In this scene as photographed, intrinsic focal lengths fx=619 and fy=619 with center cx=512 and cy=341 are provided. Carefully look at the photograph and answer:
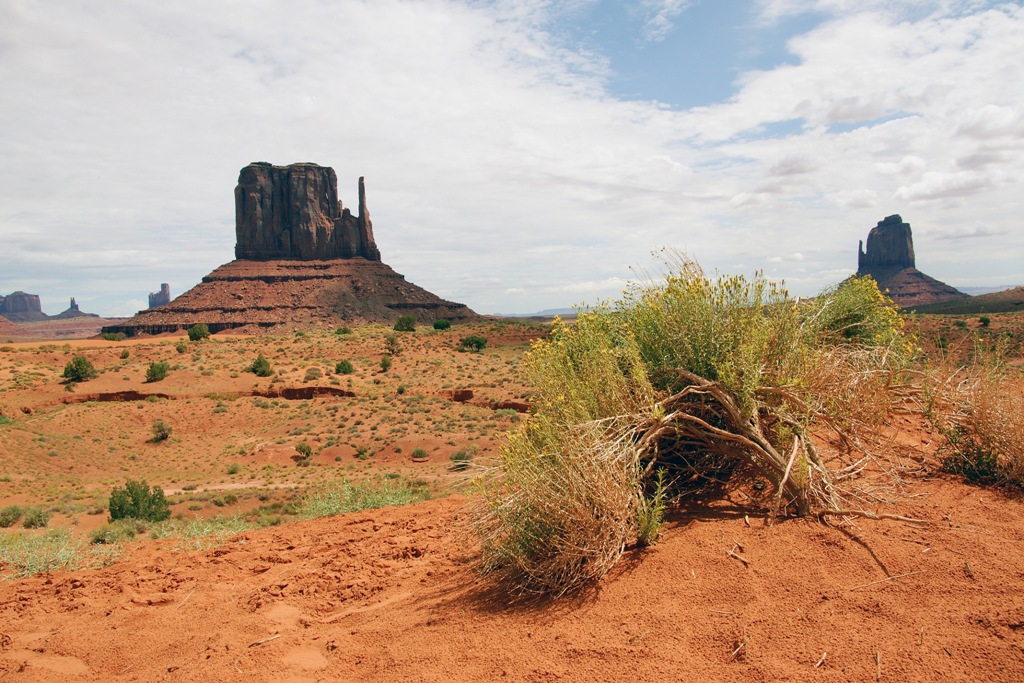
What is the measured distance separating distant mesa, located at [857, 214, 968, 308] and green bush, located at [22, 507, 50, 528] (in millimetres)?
137314

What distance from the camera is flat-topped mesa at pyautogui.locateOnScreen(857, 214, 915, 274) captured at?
137750mm

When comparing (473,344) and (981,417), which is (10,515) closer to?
(981,417)

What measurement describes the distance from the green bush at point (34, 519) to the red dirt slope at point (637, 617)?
35.3 ft

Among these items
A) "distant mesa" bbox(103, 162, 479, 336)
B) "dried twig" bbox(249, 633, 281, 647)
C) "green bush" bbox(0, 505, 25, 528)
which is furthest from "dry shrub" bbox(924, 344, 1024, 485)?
"distant mesa" bbox(103, 162, 479, 336)

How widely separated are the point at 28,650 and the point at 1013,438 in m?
9.66

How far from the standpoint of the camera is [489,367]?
43.2 m

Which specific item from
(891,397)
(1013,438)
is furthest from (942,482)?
(891,397)

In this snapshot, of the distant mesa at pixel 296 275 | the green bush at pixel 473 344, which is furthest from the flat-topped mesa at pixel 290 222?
the green bush at pixel 473 344

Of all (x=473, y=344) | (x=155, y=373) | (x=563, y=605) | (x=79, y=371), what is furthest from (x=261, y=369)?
(x=563, y=605)

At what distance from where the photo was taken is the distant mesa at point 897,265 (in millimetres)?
124312

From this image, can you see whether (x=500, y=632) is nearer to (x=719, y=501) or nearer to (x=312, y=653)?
(x=312, y=653)

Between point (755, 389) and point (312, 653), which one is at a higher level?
point (755, 389)

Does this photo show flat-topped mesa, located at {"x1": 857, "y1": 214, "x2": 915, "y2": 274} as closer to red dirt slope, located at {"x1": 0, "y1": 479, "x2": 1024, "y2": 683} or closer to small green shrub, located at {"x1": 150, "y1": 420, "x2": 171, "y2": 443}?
small green shrub, located at {"x1": 150, "y1": 420, "x2": 171, "y2": 443}

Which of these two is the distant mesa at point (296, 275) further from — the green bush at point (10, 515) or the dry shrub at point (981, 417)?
the dry shrub at point (981, 417)
